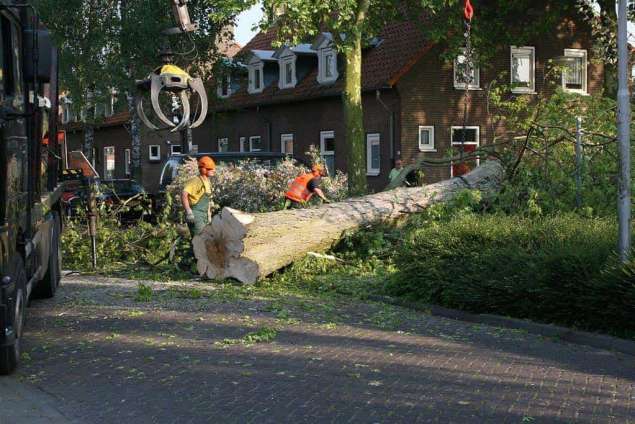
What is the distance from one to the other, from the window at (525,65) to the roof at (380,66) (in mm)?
3981

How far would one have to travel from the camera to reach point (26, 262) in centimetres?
827

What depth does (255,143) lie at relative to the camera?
43.0 m

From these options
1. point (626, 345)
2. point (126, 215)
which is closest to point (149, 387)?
point (626, 345)

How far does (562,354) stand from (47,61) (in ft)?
15.8

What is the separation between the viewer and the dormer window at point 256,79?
4275 cm

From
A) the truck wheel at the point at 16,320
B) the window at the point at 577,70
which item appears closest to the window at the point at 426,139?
the window at the point at 577,70

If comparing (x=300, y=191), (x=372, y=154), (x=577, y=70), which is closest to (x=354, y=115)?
(x=372, y=154)

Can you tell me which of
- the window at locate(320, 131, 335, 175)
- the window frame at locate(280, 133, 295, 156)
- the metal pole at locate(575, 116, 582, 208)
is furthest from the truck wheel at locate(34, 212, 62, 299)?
the window frame at locate(280, 133, 295, 156)

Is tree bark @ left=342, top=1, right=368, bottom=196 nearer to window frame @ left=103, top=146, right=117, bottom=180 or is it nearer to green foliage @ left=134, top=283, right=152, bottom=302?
green foliage @ left=134, top=283, right=152, bottom=302

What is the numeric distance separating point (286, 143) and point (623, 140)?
31.8 meters

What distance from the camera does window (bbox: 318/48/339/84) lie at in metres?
37.2

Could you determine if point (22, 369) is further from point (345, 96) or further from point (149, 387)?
point (345, 96)

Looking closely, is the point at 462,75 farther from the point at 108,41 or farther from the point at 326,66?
the point at 108,41

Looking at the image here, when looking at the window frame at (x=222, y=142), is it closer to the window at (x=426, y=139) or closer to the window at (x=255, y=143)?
the window at (x=255, y=143)
